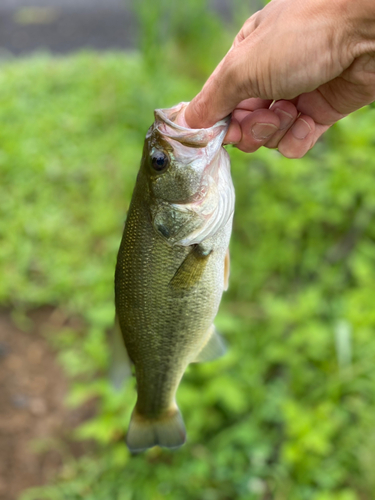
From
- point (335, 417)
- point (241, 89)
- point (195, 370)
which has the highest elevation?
point (241, 89)

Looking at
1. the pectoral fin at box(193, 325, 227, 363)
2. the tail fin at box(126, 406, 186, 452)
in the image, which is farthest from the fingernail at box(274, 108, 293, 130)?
the tail fin at box(126, 406, 186, 452)

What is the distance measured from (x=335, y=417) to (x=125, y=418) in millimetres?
1138

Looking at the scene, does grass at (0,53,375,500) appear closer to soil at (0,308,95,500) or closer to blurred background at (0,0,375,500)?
blurred background at (0,0,375,500)

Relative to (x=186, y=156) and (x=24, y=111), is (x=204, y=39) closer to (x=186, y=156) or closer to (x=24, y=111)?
(x=24, y=111)

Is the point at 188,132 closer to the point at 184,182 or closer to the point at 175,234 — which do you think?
the point at 184,182

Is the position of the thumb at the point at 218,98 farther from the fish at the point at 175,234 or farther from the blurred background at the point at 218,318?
the blurred background at the point at 218,318

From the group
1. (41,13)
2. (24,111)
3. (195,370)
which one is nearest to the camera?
(195,370)

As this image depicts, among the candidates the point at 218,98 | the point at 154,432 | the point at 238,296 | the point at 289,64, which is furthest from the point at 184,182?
the point at 238,296

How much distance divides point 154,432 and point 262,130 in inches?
42.2

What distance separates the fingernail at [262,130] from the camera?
146 cm

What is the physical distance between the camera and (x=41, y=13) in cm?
707

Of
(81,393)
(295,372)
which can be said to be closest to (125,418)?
(81,393)

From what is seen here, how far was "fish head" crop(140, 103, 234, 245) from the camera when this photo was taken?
130cm

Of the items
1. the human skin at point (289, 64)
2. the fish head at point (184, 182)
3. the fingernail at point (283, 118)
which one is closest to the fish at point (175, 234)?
the fish head at point (184, 182)
